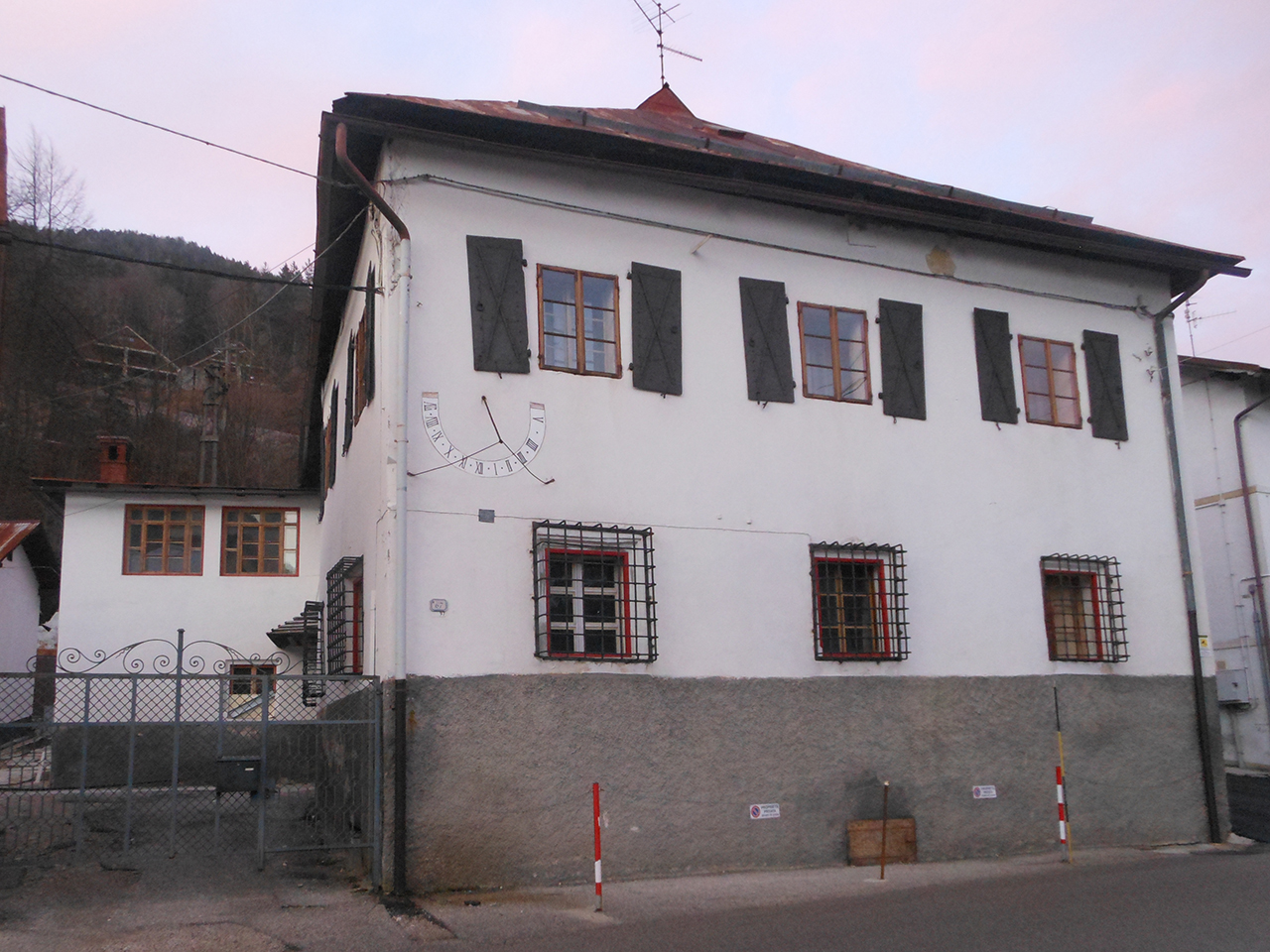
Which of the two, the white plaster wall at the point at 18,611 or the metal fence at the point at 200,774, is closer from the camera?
the metal fence at the point at 200,774

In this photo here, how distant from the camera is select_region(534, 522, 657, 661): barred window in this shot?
11.0m

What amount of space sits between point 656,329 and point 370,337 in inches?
120

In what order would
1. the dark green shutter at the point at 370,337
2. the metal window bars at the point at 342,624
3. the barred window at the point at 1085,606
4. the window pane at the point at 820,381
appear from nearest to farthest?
the dark green shutter at the point at 370,337 < the metal window bars at the point at 342,624 < the window pane at the point at 820,381 < the barred window at the point at 1085,606

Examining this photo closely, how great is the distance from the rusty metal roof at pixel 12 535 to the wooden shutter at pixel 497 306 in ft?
54.3

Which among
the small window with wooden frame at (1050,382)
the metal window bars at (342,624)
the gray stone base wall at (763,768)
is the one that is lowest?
the gray stone base wall at (763,768)

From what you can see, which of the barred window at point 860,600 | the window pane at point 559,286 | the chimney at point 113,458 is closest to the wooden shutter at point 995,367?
the barred window at point 860,600

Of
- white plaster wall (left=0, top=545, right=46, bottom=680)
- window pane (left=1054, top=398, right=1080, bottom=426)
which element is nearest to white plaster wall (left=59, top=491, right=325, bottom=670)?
white plaster wall (left=0, top=545, right=46, bottom=680)

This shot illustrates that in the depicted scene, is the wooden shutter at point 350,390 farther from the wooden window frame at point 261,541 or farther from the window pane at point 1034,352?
the wooden window frame at point 261,541

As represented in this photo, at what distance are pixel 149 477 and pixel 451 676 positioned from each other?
34874mm

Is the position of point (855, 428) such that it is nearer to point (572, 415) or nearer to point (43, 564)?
point (572, 415)

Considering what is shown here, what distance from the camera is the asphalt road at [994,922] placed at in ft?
26.7

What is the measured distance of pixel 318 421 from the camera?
20906mm


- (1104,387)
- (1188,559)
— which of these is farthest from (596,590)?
(1188,559)

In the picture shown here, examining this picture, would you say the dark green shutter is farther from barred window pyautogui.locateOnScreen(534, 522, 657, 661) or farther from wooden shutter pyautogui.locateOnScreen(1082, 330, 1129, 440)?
wooden shutter pyautogui.locateOnScreen(1082, 330, 1129, 440)
